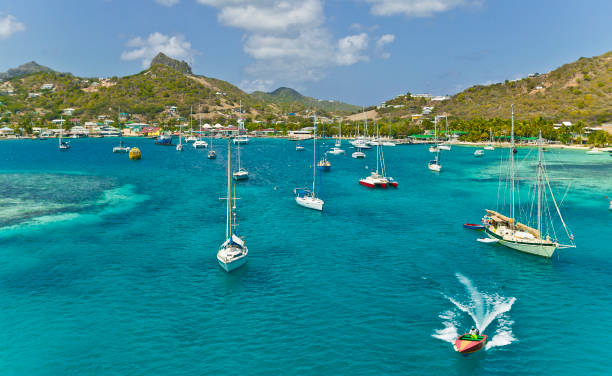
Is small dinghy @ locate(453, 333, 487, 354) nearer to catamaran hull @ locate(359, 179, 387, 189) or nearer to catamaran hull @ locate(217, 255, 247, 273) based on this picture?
catamaran hull @ locate(217, 255, 247, 273)

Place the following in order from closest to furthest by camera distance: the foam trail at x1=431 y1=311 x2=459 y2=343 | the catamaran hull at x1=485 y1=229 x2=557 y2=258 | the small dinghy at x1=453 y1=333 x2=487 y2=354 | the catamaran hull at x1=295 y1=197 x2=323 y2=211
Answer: the small dinghy at x1=453 y1=333 x2=487 y2=354 → the foam trail at x1=431 y1=311 x2=459 y2=343 → the catamaran hull at x1=485 y1=229 x2=557 y2=258 → the catamaran hull at x1=295 y1=197 x2=323 y2=211

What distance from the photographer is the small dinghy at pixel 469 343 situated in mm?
33031

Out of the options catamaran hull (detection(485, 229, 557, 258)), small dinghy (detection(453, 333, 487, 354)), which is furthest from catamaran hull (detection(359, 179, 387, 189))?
small dinghy (detection(453, 333, 487, 354))

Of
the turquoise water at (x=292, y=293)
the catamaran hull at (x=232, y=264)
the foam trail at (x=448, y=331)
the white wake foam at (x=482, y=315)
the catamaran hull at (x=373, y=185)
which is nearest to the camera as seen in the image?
the turquoise water at (x=292, y=293)

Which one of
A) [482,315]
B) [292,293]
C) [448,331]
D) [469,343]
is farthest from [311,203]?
[469,343]

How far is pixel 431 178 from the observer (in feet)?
444

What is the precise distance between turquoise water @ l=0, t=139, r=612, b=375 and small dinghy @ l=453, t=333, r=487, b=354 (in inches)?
26.7

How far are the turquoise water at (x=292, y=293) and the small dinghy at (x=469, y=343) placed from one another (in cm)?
68

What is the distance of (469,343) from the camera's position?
3309 cm

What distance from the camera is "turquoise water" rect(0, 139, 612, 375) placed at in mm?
33281

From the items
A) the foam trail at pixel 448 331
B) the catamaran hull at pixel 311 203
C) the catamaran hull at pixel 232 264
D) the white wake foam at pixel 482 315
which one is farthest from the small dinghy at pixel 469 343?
the catamaran hull at pixel 311 203

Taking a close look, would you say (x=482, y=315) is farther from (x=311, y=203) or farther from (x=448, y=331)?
(x=311, y=203)

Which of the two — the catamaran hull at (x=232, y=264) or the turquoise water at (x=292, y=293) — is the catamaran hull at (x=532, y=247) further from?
the catamaran hull at (x=232, y=264)

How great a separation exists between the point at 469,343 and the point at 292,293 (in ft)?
63.5
